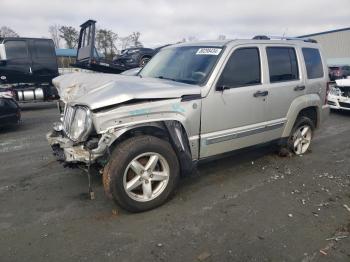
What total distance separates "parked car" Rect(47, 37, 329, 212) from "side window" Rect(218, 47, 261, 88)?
0.01m

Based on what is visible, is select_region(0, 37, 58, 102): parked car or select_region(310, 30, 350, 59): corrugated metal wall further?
select_region(310, 30, 350, 59): corrugated metal wall

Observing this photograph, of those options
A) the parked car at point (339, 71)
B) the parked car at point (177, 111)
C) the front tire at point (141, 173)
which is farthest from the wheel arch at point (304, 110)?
the parked car at point (339, 71)

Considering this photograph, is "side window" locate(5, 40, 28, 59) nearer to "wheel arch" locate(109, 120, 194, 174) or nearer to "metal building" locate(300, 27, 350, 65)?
"wheel arch" locate(109, 120, 194, 174)

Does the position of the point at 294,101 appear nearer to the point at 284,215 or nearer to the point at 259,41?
the point at 259,41

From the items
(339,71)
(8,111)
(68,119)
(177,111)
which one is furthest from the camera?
(339,71)

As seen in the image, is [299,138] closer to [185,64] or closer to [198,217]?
[185,64]

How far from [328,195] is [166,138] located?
7.11 feet

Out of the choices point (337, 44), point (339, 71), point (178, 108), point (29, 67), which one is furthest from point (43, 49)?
point (337, 44)

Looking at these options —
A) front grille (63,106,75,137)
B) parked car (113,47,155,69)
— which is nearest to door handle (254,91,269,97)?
front grille (63,106,75,137)

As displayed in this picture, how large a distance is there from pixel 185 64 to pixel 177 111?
3.17 ft

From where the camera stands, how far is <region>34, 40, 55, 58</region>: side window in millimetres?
12289

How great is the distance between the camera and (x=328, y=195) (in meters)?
4.28

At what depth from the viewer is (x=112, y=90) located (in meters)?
3.59

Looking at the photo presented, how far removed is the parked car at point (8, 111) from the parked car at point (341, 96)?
897 cm
